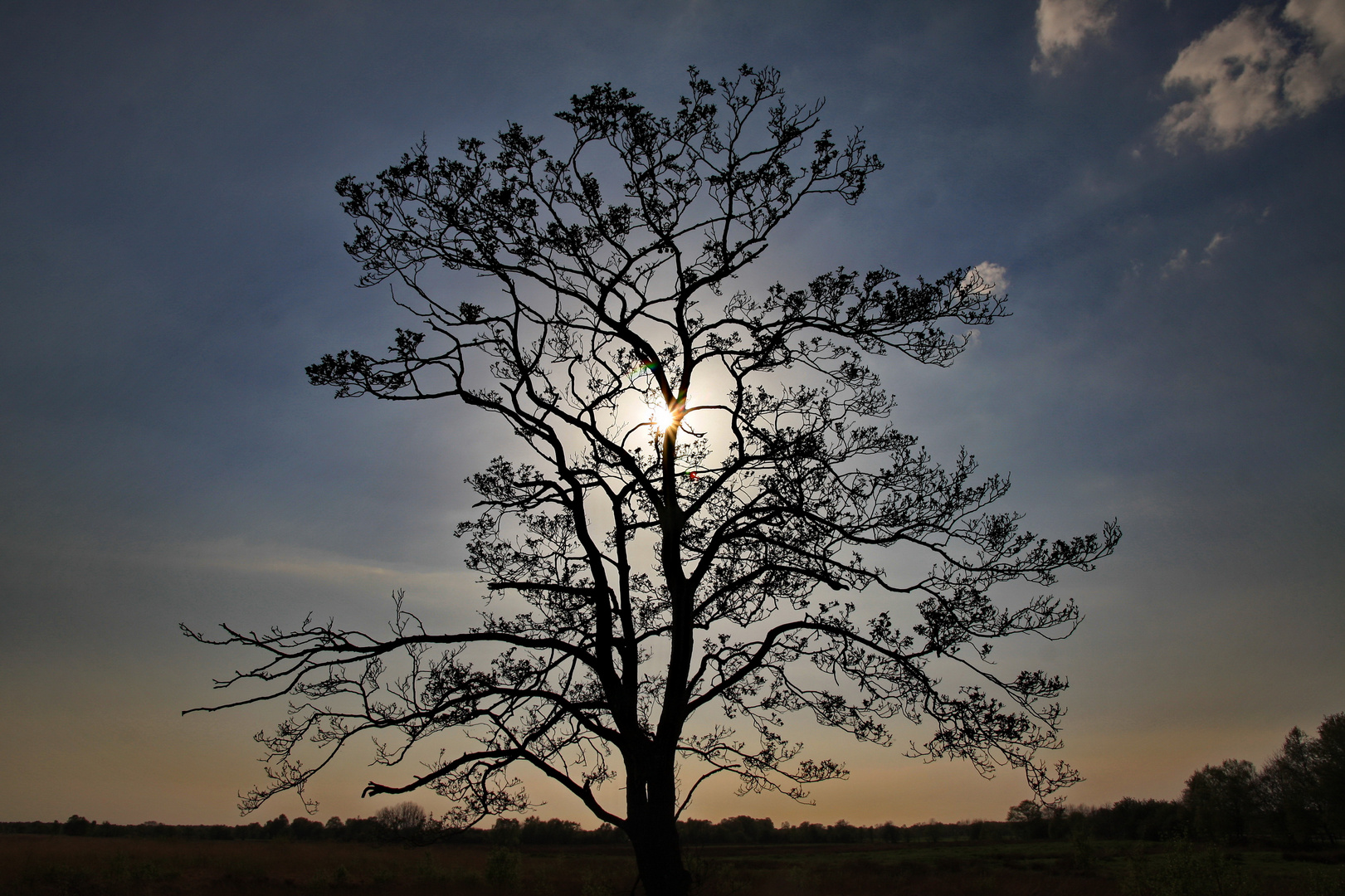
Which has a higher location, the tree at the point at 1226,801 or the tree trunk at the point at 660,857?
the tree trunk at the point at 660,857

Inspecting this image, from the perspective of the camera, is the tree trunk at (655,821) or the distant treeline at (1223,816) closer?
the tree trunk at (655,821)

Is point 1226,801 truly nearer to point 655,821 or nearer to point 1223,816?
point 1223,816

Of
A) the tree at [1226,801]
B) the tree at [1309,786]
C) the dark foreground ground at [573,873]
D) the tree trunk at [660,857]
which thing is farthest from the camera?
the tree at [1226,801]

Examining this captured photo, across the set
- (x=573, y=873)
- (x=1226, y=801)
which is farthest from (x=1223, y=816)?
(x=573, y=873)

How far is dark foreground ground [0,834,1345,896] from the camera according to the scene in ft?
66.8

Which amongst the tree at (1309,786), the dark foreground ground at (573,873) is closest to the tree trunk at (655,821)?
the dark foreground ground at (573,873)

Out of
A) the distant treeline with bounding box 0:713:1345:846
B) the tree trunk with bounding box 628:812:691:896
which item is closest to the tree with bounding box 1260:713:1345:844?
the distant treeline with bounding box 0:713:1345:846

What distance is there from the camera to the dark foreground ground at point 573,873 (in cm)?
2038

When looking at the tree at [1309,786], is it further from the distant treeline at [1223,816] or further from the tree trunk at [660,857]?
the tree trunk at [660,857]

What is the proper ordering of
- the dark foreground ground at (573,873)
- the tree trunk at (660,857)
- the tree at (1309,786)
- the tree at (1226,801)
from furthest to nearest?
the tree at (1226,801) → the tree at (1309,786) → the dark foreground ground at (573,873) → the tree trunk at (660,857)

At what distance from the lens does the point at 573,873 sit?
33719 mm

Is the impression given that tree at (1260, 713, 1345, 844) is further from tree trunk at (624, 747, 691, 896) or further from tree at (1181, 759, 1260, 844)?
tree trunk at (624, 747, 691, 896)

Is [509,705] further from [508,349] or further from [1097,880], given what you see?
[1097,880]

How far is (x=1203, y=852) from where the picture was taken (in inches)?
745
